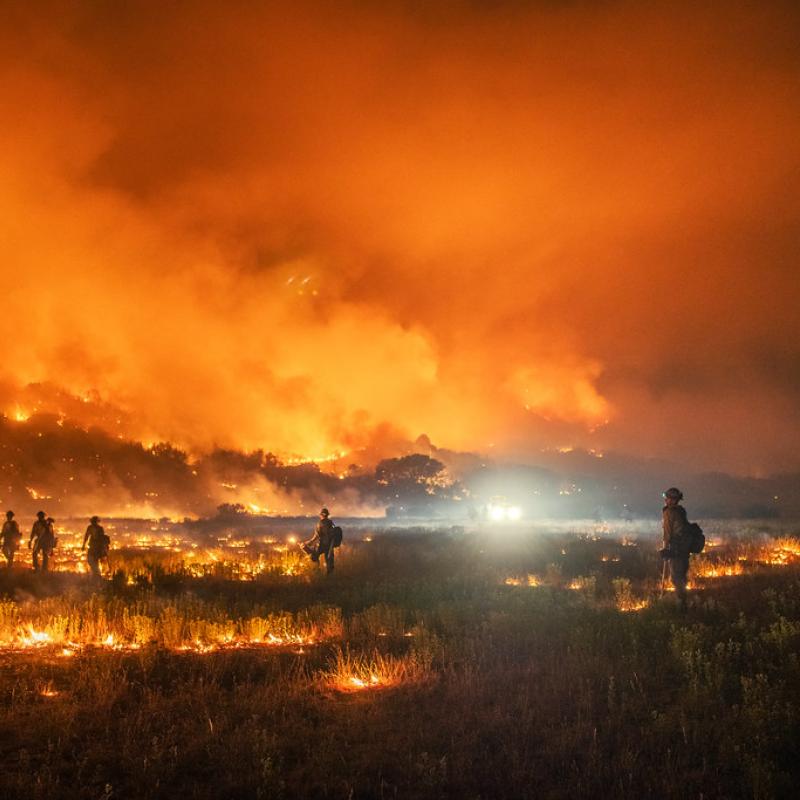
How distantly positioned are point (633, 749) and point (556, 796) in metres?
1.59

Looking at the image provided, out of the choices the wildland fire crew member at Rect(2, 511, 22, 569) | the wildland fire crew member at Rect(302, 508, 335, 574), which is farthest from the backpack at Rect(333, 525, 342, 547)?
the wildland fire crew member at Rect(2, 511, 22, 569)

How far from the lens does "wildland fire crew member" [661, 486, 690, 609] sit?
1622cm

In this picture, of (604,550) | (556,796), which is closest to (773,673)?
(556,796)

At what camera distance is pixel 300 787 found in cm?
660

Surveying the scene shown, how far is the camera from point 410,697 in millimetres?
9414

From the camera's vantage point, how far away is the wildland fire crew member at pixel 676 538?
638 inches

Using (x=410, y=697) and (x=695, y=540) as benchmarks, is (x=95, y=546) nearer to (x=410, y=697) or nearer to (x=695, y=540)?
(x=410, y=697)

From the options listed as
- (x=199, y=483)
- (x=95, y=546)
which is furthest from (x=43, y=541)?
(x=199, y=483)

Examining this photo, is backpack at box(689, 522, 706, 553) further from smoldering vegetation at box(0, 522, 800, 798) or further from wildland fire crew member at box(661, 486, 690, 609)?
smoldering vegetation at box(0, 522, 800, 798)

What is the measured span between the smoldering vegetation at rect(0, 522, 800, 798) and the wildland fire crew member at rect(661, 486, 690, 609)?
0.79 meters

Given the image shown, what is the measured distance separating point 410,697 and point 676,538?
31.8 ft

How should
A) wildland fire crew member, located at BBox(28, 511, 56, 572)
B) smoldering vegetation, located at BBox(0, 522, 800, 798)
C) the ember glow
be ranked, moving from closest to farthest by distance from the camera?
smoldering vegetation, located at BBox(0, 522, 800, 798)
the ember glow
wildland fire crew member, located at BBox(28, 511, 56, 572)

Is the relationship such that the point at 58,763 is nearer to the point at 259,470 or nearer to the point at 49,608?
the point at 49,608

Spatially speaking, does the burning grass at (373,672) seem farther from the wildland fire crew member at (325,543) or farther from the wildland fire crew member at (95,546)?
the wildland fire crew member at (95,546)
